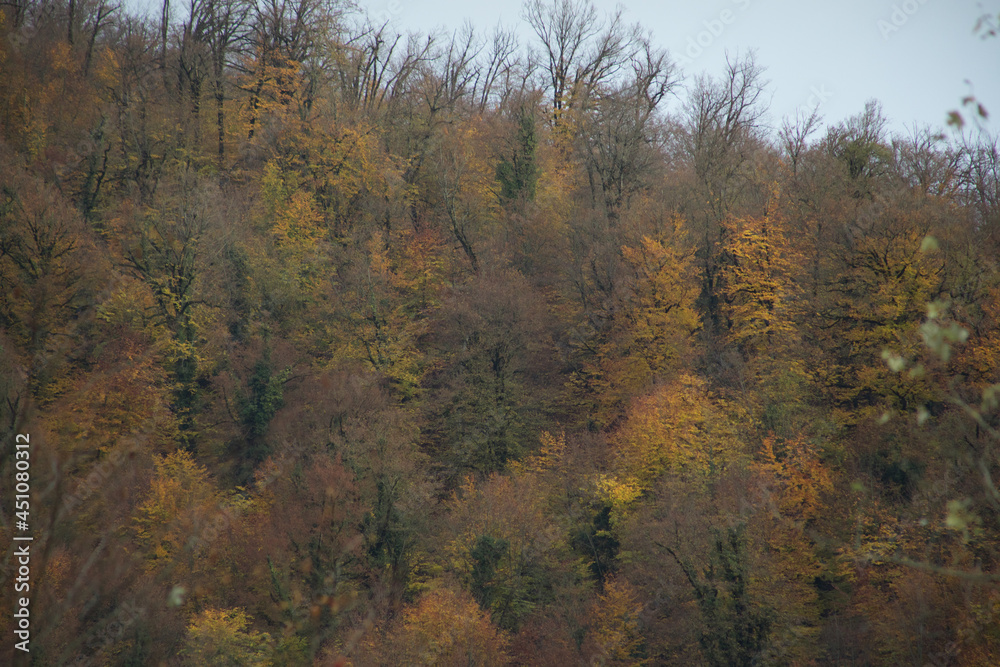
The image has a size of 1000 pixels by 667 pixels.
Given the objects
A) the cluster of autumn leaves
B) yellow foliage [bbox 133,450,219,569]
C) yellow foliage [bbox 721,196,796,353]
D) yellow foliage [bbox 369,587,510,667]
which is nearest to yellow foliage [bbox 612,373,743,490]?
the cluster of autumn leaves

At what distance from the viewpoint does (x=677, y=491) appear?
25.9 metres

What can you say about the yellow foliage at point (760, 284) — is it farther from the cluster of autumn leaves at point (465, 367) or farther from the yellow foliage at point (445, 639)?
the yellow foliage at point (445, 639)

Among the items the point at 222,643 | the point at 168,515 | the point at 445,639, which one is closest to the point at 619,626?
the point at 445,639

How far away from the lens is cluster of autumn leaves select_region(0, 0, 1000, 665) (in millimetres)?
23594

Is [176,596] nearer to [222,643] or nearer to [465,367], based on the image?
[222,643]

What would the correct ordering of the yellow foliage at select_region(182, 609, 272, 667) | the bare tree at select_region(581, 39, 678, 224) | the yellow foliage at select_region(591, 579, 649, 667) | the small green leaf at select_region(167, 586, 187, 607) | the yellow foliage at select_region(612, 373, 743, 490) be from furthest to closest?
the bare tree at select_region(581, 39, 678, 224) < the yellow foliage at select_region(612, 373, 743, 490) < the small green leaf at select_region(167, 586, 187, 607) < the yellow foliage at select_region(591, 579, 649, 667) < the yellow foliage at select_region(182, 609, 272, 667)

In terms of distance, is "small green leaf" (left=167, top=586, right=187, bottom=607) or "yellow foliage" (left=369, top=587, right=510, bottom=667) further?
"small green leaf" (left=167, top=586, right=187, bottom=607)

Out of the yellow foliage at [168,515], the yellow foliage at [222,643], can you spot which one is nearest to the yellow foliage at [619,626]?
the yellow foliage at [222,643]

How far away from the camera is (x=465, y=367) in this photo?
34.8 m

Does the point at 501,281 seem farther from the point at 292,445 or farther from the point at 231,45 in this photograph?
the point at 231,45

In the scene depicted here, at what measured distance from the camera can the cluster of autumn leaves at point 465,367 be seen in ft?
77.4

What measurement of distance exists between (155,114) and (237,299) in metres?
13.9

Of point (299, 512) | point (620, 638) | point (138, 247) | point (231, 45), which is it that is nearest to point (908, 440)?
point (620, 638)

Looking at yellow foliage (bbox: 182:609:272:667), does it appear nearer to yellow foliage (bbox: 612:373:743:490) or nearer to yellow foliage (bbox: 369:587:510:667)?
yellow foliage (bbox: 369:587:510:667)
